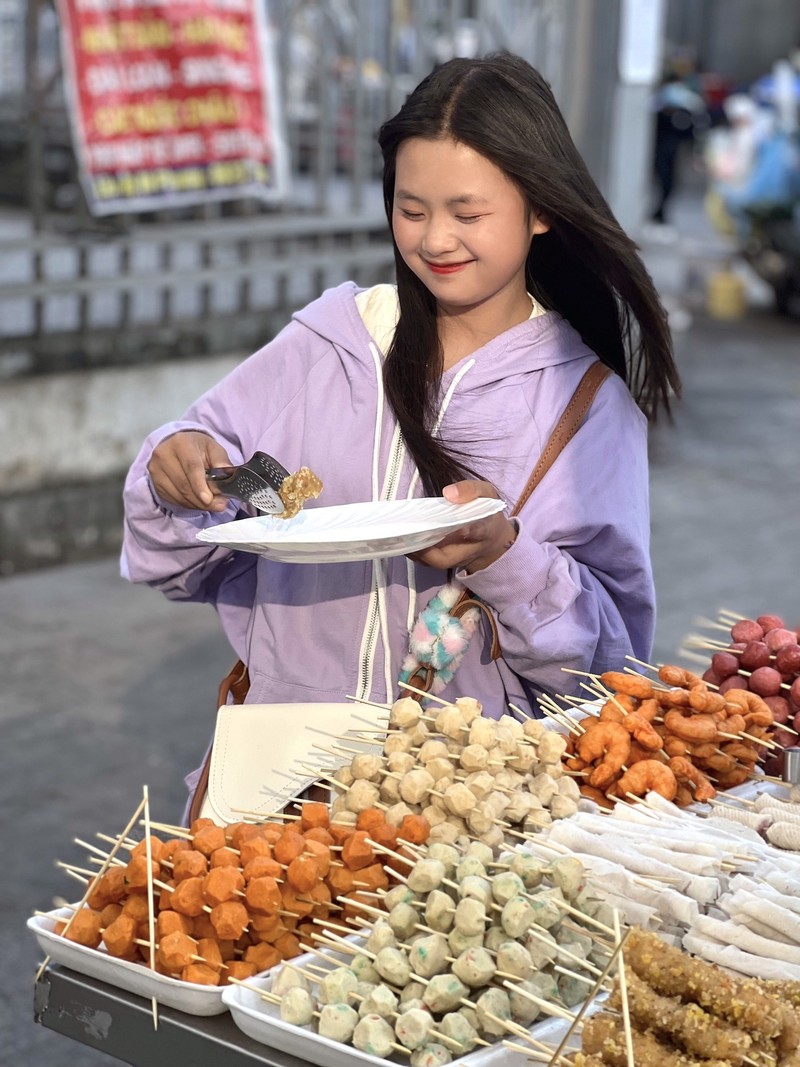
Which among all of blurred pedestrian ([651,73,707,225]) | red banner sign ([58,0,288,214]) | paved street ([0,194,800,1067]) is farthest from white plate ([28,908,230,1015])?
blurred pedestrian ([651,73,707,225])

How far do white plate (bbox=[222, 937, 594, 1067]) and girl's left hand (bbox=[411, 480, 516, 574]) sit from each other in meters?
0.78

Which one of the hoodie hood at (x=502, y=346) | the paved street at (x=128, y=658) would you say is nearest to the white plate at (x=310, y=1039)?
the hoodie hood at (x=502, y=346)

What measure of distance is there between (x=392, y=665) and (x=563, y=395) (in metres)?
0.58

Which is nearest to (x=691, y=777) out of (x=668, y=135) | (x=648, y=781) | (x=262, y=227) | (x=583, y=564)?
(x=648, y=781)

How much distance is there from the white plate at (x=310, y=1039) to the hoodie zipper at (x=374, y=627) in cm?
85

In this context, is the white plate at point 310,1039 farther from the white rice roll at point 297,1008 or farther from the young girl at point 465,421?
the young girl at point 465,421

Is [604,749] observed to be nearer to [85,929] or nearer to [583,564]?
[583,564]

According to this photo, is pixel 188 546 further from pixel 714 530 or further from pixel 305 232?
pixel 714 530

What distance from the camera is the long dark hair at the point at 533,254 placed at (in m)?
2.47

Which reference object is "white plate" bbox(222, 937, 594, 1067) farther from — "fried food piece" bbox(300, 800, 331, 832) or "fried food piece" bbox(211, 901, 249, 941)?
"fried food piece" bbox(300, 800, 331, 832)

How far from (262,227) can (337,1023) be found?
5.98m

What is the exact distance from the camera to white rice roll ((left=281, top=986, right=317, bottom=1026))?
1.79 meters

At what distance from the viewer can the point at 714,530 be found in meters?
8.37

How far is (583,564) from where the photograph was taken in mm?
2617
